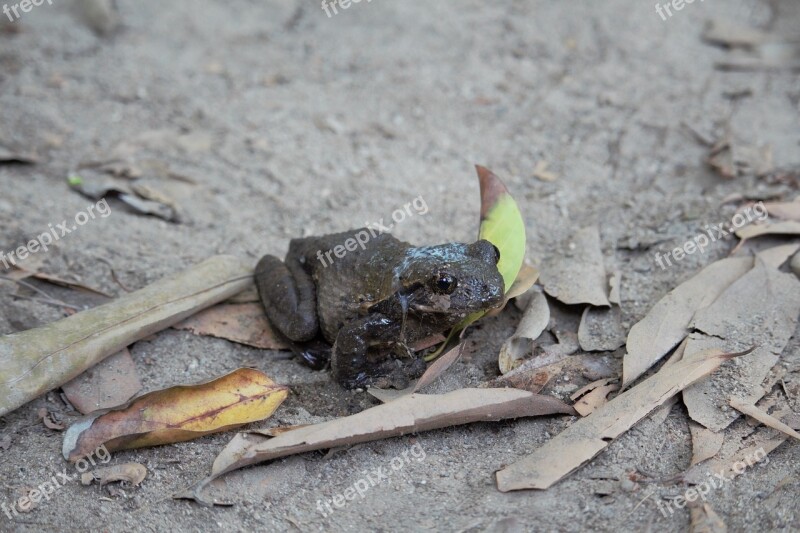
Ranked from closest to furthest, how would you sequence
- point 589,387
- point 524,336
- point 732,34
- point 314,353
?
point 589,387, point 524,336, point 314,353, point 732,34

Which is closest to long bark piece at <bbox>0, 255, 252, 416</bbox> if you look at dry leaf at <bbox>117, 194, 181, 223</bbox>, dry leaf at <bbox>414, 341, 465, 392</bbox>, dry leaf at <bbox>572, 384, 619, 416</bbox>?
dry leaf at <bbox>117, 194, 181, 223</bbox>

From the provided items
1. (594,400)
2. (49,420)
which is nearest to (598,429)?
(594,400)

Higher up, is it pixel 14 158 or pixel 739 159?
pixel 14 158

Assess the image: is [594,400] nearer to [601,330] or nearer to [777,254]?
[601,330]

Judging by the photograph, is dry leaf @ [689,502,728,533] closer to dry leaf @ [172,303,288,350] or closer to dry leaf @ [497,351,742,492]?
dry leaf @ [497,351,742,492]

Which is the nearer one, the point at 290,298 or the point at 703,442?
the point at 703,442

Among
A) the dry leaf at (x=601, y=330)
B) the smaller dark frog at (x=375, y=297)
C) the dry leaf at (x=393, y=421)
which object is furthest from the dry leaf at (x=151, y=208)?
the dry leaf at (x=601, y=330)

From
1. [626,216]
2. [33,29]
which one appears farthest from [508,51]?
Result: [33,29]

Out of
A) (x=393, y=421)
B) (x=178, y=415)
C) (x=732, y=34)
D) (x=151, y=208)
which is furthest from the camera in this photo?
(x=732, y=34)
